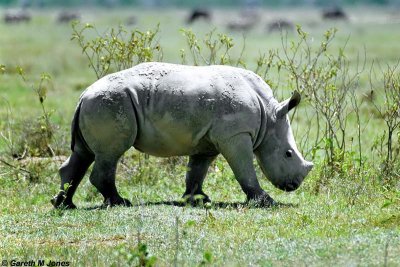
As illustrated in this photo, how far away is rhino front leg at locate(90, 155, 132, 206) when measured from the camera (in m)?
12.2

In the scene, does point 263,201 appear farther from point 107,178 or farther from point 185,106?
point 107,178

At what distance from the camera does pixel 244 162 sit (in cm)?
1230

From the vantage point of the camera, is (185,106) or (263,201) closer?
(185,106)

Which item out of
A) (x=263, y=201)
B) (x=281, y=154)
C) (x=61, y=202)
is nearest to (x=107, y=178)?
(x=61, y=202)

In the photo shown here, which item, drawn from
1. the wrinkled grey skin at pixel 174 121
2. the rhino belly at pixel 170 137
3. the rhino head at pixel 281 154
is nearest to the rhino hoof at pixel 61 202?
the wrinkled grey skin at pixel 174 121

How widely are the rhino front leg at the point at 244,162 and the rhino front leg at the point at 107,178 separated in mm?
1419

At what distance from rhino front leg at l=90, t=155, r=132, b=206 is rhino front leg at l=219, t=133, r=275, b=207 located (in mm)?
1419

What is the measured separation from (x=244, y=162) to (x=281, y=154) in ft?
2.03

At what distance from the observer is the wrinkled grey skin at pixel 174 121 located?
39.6 feet

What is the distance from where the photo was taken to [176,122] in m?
12.1

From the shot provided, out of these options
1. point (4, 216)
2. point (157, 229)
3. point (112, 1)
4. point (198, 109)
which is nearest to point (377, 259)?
point (157, 229)

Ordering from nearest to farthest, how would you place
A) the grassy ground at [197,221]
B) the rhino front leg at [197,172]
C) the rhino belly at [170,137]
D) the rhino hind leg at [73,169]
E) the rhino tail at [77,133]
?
the grassy ground at [197,221], the rhino belly at [170,137], the rhino tail at [77,133], the rhino hind leg at [73,169], the rhino front leg at [197,172]

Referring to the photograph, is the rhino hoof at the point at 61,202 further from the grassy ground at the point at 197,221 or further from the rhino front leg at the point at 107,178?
the rhino front leg at the point at 107,178

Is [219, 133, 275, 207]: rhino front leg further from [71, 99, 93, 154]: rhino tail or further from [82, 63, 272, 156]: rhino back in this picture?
[71, 99, 93, 154]: rhino tail
